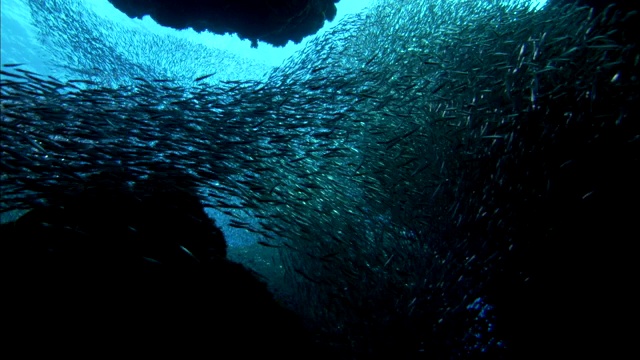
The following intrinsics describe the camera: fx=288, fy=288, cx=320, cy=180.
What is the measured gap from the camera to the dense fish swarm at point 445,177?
478 cm

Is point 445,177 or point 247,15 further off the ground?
point 247,15

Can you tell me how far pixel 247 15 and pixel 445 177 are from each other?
9.33 meters

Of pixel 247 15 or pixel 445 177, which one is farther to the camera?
pixel 247 15

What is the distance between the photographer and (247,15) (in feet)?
35.1

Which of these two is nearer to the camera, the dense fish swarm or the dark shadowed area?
the dense fish swarm

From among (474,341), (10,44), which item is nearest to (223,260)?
(474,341)

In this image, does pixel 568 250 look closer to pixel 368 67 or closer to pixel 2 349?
pixel 368 67

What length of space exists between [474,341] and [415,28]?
827cm

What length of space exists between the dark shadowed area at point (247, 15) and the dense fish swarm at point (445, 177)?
4.99 meters

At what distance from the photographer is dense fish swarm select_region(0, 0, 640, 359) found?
478cm

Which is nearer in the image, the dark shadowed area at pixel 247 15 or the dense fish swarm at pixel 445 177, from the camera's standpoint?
the dense fish swarm at pixel 445 177

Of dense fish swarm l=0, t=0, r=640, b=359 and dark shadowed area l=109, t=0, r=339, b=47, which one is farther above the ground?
dark shadowed area l=109, t=0, r=339, b=47

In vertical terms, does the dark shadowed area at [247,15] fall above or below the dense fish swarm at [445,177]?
above

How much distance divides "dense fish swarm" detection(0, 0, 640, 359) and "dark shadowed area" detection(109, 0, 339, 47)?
16.4 ft
